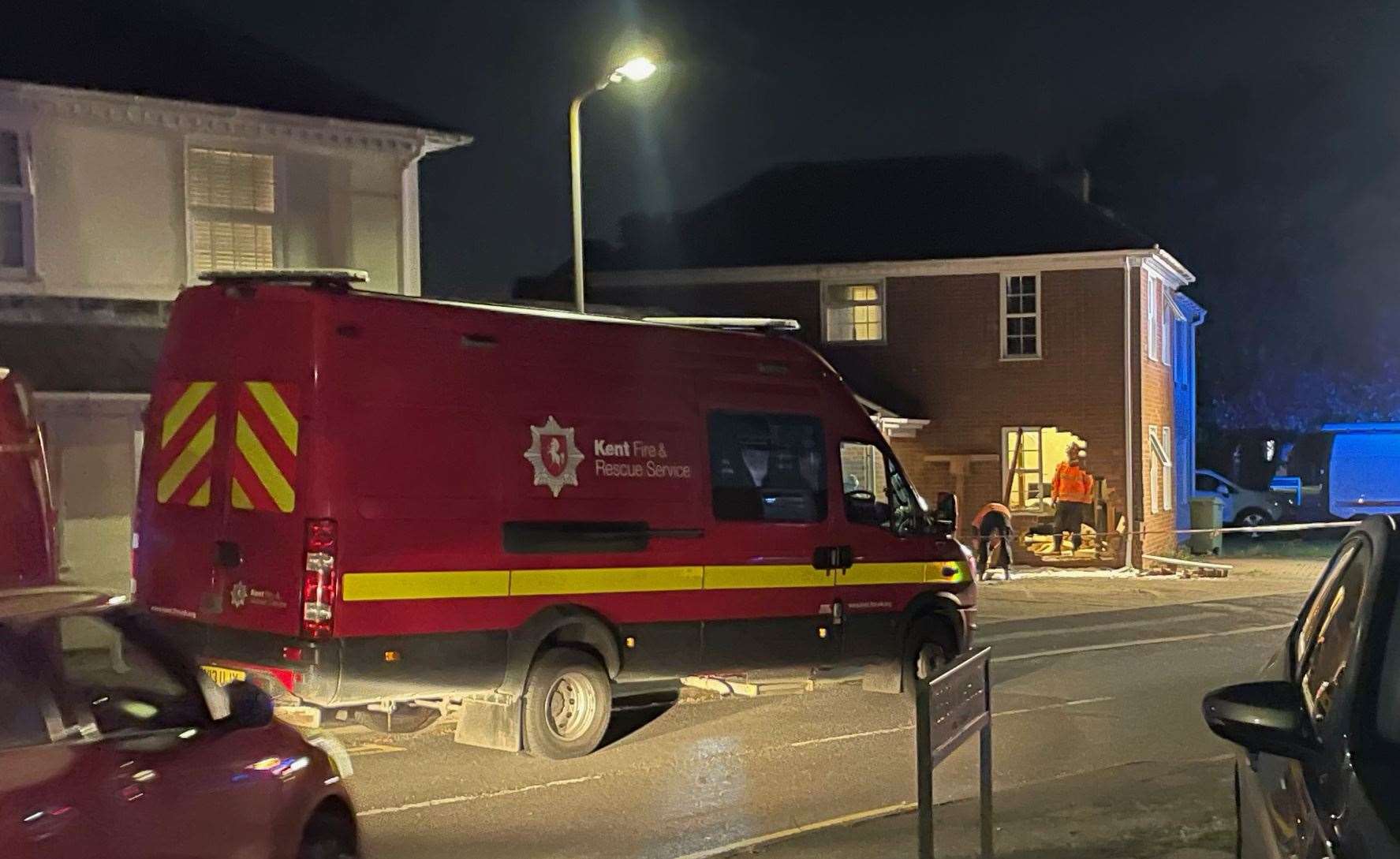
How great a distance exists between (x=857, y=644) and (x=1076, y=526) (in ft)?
49.6

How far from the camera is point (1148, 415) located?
28.2 m

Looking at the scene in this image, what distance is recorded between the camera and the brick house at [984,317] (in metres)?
27.7

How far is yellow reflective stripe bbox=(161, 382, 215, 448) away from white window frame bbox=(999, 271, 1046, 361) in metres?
20.4

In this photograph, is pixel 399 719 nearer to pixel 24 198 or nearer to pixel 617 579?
pixel 617 579

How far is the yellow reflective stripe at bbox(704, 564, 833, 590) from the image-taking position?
35.3 ft

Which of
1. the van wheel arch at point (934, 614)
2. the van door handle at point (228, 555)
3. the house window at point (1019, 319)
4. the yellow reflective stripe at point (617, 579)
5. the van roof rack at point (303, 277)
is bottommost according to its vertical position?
the van wheel arch at point (934, 614)

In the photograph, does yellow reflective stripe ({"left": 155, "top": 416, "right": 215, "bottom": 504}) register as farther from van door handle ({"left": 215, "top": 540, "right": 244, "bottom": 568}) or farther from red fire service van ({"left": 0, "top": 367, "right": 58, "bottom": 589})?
red fire service van ({"left": 0, "top": 367, "right": 58, "bottom": 589})

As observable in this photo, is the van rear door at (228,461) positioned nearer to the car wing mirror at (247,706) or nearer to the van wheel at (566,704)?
the van wheel at (566,704)

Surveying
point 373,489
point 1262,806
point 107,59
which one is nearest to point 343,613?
point 373,489

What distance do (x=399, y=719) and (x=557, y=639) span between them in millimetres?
1316

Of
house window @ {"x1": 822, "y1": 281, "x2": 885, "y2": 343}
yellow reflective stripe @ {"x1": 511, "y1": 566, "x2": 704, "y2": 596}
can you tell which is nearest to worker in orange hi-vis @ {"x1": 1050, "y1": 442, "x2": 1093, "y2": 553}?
house window @ {"x1": 822, "y1": 281, "x2": 885, "y2": 343}

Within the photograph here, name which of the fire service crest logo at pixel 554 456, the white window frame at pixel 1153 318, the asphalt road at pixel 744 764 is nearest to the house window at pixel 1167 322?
the white window frame at pixel 1153 318

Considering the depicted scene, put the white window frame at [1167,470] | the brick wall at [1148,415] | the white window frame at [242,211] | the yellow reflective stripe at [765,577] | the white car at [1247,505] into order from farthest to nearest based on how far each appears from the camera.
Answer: the white car at [1247,505] < the white window frame at [1167,470] < the brick wall at [1148,415] < the white window frame at [242,211] < the yellow reflective stripe at [765,577]

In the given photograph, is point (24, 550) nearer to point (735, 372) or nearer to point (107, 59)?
point (735, 372)
